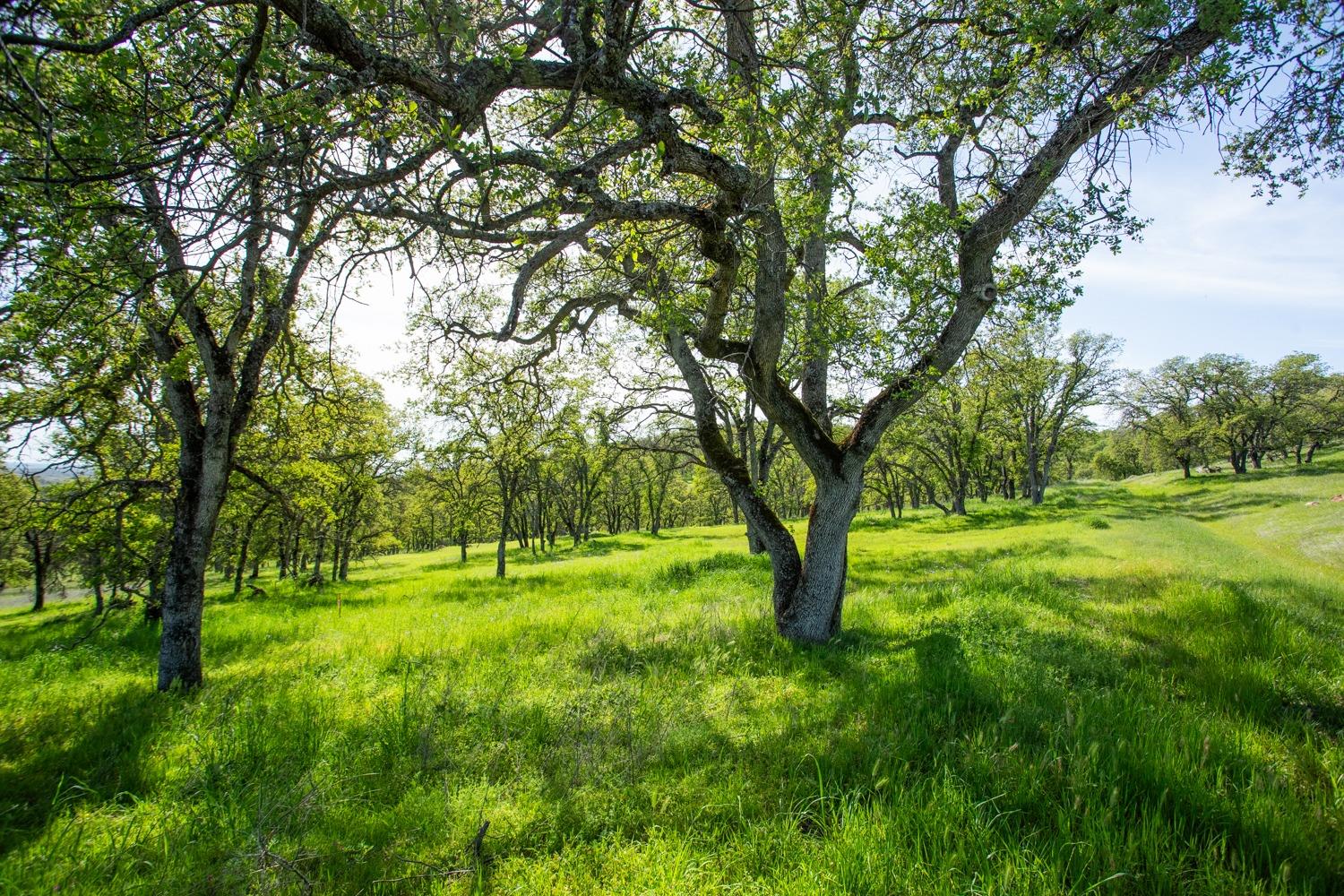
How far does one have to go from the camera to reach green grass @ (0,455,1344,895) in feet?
9.29

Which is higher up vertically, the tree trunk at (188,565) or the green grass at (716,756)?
the tree trunk at (188,565)

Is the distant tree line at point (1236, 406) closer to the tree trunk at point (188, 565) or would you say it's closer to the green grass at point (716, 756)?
the green grass at point (716, 756)

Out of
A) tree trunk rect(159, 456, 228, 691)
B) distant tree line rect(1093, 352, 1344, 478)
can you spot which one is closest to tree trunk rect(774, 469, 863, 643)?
tree trunk rect(159, 456, 228, 691)

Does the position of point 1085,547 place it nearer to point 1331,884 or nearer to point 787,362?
point 787,362

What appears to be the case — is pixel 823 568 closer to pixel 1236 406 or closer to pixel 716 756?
pixel 716 756

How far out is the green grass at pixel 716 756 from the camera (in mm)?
2832

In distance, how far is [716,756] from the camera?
13.7 feet

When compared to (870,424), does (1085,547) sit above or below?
below

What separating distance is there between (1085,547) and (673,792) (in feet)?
64.3

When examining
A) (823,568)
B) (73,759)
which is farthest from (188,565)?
(823,568)

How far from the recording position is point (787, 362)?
720cm

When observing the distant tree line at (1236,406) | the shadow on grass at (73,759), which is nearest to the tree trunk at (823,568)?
the shadow on grass at (73,759)

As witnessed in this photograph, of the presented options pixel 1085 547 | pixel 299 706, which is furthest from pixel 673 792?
pixel 1085 547

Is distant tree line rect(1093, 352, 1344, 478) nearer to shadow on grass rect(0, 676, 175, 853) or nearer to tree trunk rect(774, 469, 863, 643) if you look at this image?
tree trunk rect(774, 469, 863, 643)
